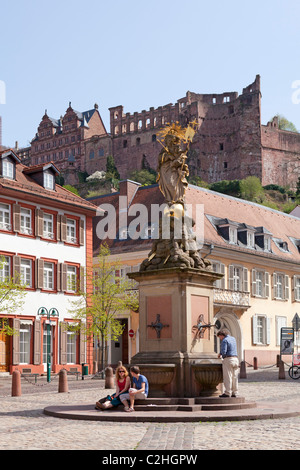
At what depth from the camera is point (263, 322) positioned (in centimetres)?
4409

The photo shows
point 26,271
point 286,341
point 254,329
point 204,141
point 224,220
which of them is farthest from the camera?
point 204,141

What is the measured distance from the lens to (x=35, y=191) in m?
35.7

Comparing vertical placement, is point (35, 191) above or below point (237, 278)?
above

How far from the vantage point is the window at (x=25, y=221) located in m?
35.3

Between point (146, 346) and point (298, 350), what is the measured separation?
3315cm

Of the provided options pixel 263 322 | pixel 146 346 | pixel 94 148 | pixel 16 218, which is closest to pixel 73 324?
pixel 16 218

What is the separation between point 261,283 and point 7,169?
1701 cm

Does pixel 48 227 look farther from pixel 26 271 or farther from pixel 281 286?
pixel 281 286

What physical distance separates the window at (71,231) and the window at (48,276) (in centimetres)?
200

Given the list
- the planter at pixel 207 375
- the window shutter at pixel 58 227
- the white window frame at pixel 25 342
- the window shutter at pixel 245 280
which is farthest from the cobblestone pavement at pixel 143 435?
the window shutter at pixel 245 280

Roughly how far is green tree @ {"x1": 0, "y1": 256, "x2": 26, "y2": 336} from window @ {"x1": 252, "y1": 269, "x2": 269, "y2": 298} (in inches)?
595

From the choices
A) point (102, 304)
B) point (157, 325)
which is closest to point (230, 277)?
point (102, 304)

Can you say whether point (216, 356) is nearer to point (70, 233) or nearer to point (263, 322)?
point (70, 233)

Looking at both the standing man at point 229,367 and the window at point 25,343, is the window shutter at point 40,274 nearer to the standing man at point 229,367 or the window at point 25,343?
the window at point 25,343
